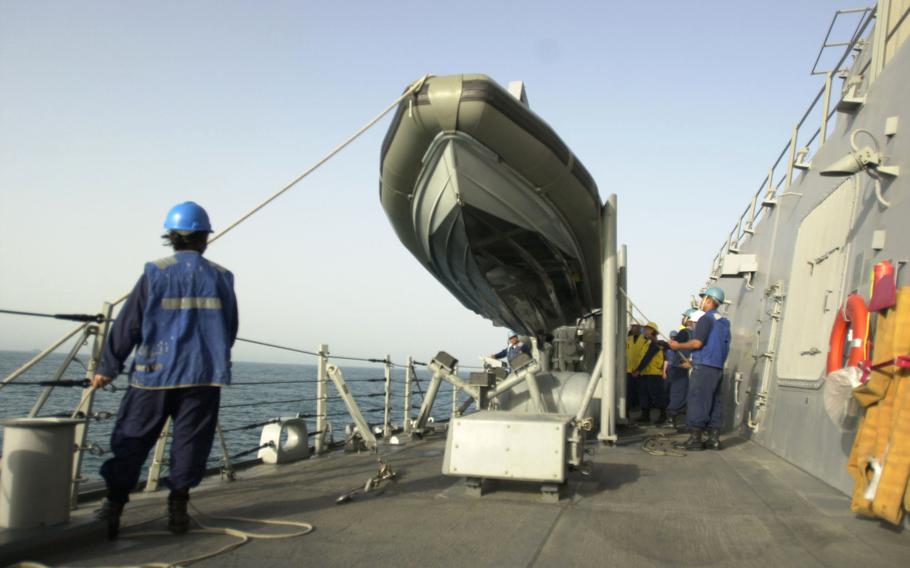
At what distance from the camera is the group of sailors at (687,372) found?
6.38 meters

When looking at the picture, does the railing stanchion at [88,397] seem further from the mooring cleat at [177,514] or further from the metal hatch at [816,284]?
the metal hatch at [816,284]

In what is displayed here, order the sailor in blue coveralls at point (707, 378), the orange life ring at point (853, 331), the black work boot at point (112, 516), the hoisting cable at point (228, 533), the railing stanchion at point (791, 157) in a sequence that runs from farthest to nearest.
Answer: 1. the railing stanchion at point (791, 157)
2. the sailor in blue coveralls at point (707, 378)
3. the orange life ring at point (853, 331)
4. the black work boot at point (112, 516)
5. the hoisting cable at point (228, 533)

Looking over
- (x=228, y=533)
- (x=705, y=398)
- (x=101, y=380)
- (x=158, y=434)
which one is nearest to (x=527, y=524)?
(x=228, y=533)

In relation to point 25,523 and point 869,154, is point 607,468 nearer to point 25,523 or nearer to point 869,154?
point 869,154

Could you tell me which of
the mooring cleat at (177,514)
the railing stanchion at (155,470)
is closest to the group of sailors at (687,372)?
the railing stanchion at (155,470)

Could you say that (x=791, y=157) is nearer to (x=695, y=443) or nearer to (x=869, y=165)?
(x=695, y=443)

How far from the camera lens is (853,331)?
3.78m

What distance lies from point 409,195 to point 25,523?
14.8 feet

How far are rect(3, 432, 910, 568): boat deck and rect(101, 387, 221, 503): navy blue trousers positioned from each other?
0.75 ft

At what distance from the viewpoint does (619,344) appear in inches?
281

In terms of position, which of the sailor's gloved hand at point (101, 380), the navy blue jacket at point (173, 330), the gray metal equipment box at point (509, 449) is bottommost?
the gray metal equipment box at point (509, 449)

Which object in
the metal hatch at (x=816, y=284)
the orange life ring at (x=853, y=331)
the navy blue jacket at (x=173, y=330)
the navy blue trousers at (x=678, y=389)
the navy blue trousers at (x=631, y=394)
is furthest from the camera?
the navy blue trousers at (x=631, y=394)

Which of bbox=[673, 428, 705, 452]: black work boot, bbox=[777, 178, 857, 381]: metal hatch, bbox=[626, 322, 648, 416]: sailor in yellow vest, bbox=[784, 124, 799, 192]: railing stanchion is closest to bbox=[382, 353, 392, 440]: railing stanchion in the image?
bbox=[673, 428, 705, 452]: black work boot

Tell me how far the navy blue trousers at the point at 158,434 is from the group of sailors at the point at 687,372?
4.54 metres
